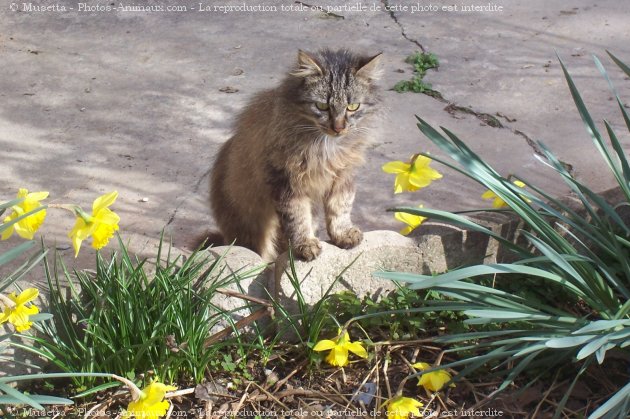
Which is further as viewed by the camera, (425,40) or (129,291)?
(425,40)

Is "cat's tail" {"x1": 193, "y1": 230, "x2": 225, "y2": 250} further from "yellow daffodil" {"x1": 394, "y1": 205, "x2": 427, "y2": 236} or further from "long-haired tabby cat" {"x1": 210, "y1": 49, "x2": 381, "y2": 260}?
"yellow daffodil" {"x1": 394, "y1": 205, "x2": 427, "y2": 236}

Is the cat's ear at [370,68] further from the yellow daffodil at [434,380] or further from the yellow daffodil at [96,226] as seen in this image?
the yellow daffodil at [96,226]

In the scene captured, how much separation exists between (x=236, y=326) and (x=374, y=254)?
2.40 ft

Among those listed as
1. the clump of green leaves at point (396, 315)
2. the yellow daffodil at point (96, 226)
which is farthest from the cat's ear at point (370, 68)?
the yellow daffodil at point (96, 226)

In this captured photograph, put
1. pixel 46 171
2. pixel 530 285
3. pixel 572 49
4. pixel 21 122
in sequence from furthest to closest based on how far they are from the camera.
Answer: pixel 572 49, pixel 21 122, pixel 46 171, pixel 530 285

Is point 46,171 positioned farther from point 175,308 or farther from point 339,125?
point 175,308

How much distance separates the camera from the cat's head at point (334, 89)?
3820 millimetres

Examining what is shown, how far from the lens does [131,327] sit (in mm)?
2977

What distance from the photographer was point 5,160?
5391mm

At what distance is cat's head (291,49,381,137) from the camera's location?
3.82 m

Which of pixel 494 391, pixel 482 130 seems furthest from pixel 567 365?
pixel 482 130

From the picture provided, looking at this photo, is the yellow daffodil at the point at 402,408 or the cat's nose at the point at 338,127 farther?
the cat's nose at the point at 338,127

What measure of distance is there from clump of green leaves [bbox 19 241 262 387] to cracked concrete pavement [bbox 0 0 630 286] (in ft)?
3.74

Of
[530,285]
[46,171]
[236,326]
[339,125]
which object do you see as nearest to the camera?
[236,326]
